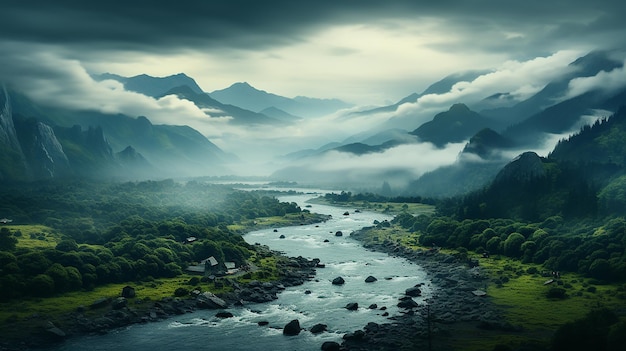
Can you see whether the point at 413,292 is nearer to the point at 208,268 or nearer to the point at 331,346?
the point at 331,346

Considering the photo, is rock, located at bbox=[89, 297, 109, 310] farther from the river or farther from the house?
the house

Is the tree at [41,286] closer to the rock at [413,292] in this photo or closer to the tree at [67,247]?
the tree at [67,247]

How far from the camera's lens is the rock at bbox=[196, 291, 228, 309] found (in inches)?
4737

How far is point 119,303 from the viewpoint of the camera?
11312 centimetres

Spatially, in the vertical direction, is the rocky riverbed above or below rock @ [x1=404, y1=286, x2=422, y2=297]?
below

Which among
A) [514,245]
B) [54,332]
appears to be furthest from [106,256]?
[514,245]

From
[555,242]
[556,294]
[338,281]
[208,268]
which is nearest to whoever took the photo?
[556,294]

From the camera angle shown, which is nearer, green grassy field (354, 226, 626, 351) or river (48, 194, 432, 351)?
green grassy field (354, 226, 626, 351)

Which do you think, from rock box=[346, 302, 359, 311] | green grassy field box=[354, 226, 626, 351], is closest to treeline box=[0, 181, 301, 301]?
rock box=[346, 302, 359, 311]

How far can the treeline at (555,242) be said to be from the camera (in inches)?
5261

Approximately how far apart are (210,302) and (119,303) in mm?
19320

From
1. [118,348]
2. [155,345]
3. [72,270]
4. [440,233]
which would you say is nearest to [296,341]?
[155,345]

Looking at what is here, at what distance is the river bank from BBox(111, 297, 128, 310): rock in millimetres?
48688

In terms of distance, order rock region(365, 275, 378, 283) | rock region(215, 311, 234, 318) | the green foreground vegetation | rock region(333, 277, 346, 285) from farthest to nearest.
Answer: rock region(365, 275, 378, 283), rock region(333, 277, 346, 285), rock region(215, 311, 234, 318), the green foreground vegetation
